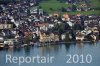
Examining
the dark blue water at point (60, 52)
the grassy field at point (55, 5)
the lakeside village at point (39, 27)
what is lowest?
the dark blue water at point (60, 52)

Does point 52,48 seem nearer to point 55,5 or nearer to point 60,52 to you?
point 60,52

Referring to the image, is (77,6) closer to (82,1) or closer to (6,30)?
(82,1)

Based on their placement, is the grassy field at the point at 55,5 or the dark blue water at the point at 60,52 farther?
the grassy field at the point at 55,5

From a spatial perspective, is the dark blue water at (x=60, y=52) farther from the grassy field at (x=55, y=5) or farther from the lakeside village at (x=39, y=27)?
the grassy field at (x=55, y=5)

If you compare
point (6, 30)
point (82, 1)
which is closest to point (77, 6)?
point (82, 1)

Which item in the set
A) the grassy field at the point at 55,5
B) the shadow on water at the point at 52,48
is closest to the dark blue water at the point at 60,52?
the shadow on water at the point at 52,48

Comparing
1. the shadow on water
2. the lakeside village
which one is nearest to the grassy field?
the lakeside village

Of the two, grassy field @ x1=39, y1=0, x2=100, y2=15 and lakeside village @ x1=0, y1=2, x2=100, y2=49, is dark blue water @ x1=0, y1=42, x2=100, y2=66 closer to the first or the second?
lakeside village @ x1=0, y1=2, x2=100, y2=49
